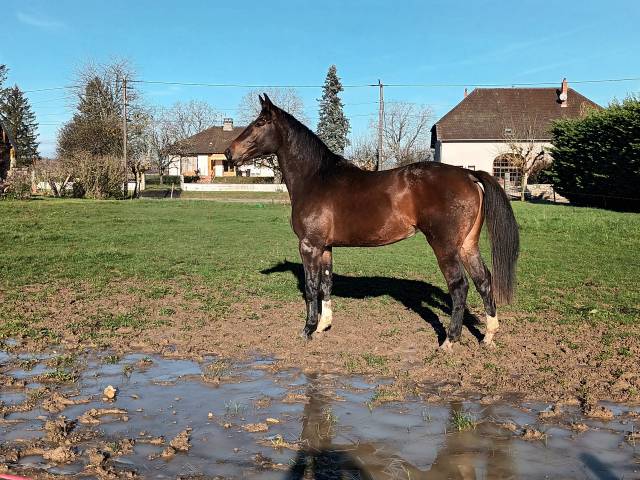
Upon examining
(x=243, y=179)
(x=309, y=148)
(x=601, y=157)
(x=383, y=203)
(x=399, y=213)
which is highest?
(x=601, y=157)

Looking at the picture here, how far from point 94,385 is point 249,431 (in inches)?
68.8

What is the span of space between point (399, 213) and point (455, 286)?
1016 millimetres

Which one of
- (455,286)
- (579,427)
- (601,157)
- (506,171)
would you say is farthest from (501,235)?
(506,171)

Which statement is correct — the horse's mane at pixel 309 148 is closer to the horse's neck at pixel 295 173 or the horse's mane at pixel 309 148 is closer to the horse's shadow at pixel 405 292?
the horse's neck at pixel 295 173

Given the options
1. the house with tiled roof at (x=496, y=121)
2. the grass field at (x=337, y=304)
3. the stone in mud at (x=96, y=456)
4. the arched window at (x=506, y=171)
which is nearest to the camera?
the stone in mud at (x=96, y=456)

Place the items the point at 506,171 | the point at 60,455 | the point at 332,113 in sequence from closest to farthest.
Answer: the point at 60,455 < the point at 506,171 < the point at 332,113

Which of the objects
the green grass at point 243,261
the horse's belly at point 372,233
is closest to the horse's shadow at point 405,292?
the green grass at point 243,261

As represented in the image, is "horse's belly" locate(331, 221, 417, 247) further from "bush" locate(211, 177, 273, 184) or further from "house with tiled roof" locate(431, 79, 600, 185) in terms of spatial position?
"bush" locate(211, 177, 273, 184)

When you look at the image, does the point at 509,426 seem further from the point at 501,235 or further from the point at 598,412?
the point at 501,235

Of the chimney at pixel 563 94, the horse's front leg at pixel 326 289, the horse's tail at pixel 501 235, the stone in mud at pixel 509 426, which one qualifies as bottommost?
the stone in mud at pixel 509 426

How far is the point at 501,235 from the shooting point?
636 cm

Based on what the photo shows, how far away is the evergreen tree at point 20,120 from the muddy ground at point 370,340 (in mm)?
79156

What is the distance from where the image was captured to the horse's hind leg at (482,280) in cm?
638

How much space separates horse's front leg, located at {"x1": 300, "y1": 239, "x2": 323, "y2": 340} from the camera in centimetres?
673
